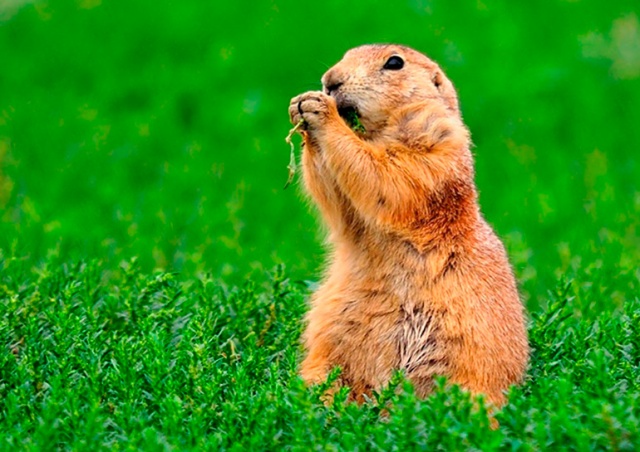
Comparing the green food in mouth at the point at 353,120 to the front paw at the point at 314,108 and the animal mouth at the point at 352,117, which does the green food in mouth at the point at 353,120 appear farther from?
the front paw at the point at 314,108

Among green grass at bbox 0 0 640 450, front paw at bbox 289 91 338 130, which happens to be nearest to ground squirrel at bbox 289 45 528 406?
front paw at bbox 289 91 338 130

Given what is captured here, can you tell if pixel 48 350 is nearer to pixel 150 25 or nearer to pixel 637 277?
pixel 637 277

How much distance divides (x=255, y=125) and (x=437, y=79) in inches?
273

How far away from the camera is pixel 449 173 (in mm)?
6145

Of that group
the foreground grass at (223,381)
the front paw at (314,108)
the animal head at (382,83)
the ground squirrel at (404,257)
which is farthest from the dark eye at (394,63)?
the foreground grass at (223,381)

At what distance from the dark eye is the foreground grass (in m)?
1.41

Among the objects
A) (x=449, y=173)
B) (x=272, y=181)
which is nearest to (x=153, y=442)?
(x=449, y=173)

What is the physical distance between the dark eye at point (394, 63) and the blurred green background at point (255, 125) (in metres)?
0.81

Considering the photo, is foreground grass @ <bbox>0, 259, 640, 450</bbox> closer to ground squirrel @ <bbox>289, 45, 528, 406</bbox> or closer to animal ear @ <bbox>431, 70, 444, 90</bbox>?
ground squirrel @ <bbox>289, 45, 528, 406</bbox>

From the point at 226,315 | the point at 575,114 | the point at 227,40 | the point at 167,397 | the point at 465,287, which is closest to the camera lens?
the point at 167,397

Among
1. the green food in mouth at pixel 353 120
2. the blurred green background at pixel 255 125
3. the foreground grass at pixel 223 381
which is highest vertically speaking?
the green food in mouth at pixel 353 120

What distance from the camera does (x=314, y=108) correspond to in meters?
6.11

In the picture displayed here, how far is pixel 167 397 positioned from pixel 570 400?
5.23 feet

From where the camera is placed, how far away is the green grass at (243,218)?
5242mm
